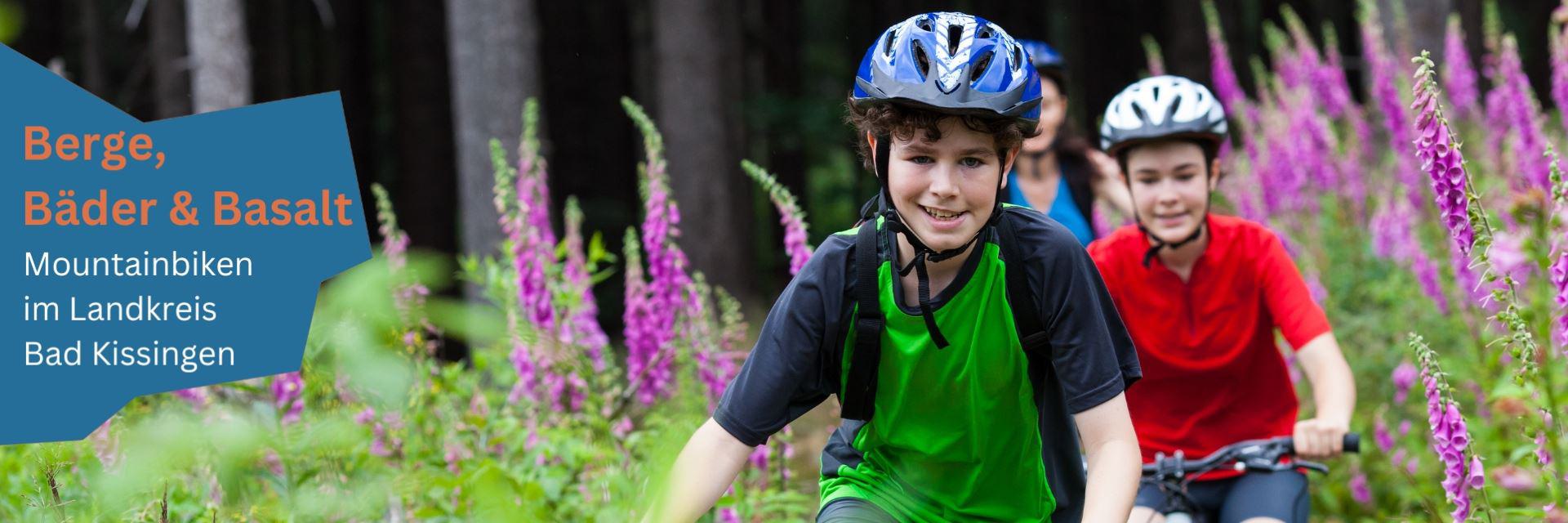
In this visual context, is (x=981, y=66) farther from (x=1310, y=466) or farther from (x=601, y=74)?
(x=601, y=74)

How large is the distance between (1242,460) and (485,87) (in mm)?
7489

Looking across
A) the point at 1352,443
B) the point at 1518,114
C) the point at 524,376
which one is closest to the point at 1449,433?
the point at 1352,443

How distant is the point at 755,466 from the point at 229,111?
188 centimetres

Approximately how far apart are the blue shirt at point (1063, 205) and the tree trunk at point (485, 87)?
5.00 m

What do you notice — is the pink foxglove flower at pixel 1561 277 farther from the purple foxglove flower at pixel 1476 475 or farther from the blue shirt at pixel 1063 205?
the blue shirt at pixel 1063 205

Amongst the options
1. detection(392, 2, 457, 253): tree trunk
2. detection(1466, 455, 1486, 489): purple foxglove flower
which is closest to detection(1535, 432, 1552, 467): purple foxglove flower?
detection(1466, 455, 1486, 489): purple foxglove flower

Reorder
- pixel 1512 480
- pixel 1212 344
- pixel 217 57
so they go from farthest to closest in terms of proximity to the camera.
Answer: pixel 217 57 → pixel 1212 344 → pixel 1512 480

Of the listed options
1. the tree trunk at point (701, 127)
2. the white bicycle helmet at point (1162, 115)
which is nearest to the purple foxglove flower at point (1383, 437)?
the white bicycle helmet at point (1162, 115)

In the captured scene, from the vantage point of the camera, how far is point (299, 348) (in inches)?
148

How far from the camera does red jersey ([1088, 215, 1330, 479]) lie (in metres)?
4.11

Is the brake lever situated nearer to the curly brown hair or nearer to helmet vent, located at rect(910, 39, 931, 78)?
the curly brown hair

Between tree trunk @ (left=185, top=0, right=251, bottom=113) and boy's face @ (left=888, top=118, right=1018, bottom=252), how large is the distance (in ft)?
21.7

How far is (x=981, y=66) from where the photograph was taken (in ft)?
9.40

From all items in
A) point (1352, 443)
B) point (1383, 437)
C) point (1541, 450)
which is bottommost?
point (1383, 437)
